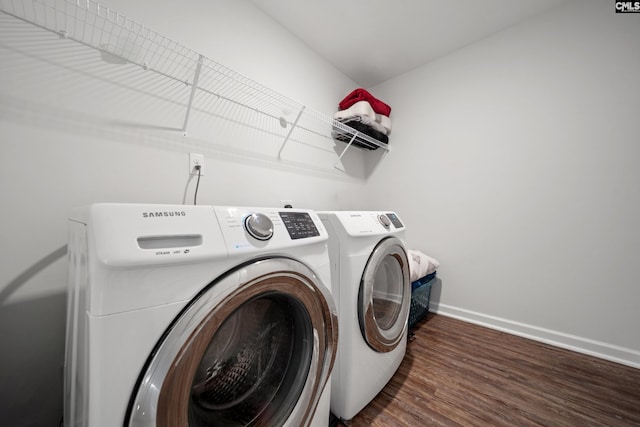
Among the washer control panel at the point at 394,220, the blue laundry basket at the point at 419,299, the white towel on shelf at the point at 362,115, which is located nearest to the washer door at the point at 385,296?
the washer control panel at the point at 394,220

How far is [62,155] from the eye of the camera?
2.84 feet

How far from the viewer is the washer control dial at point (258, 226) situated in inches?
22.5

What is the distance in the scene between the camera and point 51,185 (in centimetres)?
84

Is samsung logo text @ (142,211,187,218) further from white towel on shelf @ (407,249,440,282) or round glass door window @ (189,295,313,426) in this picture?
white towel on shelf @ (407,249,440,282)

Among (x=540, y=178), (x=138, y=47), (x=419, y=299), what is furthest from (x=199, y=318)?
(x=540, y=178)

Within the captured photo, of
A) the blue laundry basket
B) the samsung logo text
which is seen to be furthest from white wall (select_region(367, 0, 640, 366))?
the samsung logo text

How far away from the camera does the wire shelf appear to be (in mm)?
814

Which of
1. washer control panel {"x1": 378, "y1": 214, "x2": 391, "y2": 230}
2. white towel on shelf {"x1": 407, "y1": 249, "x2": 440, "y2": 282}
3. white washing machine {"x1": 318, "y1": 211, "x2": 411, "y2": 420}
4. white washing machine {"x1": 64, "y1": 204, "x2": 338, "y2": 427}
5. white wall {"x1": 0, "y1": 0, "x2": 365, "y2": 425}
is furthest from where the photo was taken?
white towel on shelf {"x1": 407, "y1": 249, "x2": 440, "y2": 282}

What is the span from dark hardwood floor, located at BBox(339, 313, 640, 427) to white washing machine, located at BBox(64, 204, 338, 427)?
1.71 feet

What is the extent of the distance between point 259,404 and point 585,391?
1584 mm

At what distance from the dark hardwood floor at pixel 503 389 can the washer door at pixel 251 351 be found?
0.50 metres

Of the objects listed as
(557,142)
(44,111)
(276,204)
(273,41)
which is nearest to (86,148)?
(44,111)

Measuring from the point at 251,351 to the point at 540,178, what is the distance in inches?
81.2

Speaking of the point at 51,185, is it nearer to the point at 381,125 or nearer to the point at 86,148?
the point at 86,148
